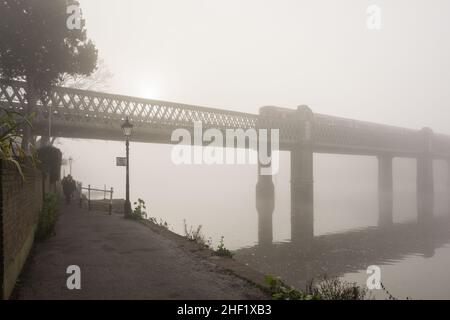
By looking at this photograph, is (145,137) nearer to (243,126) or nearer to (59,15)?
(243,126)

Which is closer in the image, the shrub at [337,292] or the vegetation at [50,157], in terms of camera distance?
the shrub at [337,292]

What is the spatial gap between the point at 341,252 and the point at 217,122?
4036 cm

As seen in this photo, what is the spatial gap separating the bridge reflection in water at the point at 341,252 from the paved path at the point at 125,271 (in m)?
5.17

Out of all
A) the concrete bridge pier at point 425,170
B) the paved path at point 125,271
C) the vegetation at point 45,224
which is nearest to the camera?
the paved path at point 125,271

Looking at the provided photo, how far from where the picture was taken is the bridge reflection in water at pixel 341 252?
57.6 ft

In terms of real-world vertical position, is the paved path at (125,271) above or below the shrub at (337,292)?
above

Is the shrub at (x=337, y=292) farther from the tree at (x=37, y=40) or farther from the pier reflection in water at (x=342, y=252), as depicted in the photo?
the tree at (x=37, y=40)

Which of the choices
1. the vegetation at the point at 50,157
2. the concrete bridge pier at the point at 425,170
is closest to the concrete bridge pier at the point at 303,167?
the vegetation at the point at 50,157

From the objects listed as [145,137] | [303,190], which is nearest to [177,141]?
[145,137]

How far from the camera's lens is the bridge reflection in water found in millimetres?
Result: 17562

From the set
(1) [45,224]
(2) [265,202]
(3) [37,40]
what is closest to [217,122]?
(2) [265,202]

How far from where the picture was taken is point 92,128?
135ft

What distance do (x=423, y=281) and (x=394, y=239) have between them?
12.8 meters

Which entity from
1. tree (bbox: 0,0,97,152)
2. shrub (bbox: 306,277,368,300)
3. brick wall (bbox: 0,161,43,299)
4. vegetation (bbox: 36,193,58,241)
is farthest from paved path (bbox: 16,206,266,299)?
tree (bbox: 0,0,97,152)
